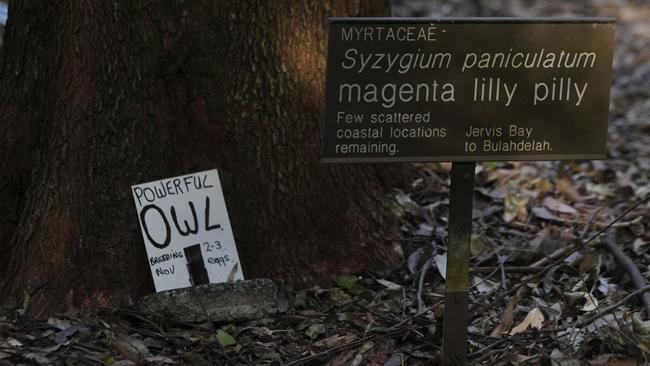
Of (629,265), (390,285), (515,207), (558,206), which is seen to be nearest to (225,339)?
(390,285)

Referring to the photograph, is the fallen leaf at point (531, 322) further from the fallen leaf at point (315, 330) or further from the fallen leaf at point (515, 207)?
the fallen leaf at point (515, 207)

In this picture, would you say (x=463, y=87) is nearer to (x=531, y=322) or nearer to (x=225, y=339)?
(x=531, y=322)

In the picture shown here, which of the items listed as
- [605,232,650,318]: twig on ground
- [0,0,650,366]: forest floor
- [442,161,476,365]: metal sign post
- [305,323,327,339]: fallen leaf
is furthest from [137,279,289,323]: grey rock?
[605,232,650,318]: twig on ground

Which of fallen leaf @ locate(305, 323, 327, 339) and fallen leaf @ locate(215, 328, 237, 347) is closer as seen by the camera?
fallen leaf @ locate(215, 328, 237, 347)

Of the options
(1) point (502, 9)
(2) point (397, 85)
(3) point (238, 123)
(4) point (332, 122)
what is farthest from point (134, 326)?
(1) point (502, 9)

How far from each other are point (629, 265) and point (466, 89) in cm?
Result: 143

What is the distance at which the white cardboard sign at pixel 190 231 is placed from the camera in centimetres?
352

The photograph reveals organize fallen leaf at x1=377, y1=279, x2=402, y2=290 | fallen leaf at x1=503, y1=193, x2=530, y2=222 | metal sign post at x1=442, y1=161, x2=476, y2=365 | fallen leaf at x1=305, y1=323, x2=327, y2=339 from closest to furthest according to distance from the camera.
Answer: metal sign post at x1=442, y1=161, x2=476, y2=365, fallen leaf at x1=305, y1=323, x2=327, y2=339, fallen leaf at x1=377, y1=279, x2=402, y2=290, fallen leaf at x1=503, y1=193, x2=530, y2=222

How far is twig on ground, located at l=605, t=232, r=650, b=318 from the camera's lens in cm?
340

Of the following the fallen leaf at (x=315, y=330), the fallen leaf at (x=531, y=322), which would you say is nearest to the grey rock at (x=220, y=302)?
the fallen leaf at (x=315, y=330)

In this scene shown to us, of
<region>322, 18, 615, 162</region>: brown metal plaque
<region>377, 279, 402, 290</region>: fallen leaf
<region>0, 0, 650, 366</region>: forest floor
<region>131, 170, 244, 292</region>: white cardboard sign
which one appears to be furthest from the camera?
<region>377, 279, 402, 290</region>: fallen leaf

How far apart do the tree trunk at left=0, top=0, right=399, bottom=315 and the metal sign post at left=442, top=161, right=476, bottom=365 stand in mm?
905

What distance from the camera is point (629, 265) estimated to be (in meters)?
3.75

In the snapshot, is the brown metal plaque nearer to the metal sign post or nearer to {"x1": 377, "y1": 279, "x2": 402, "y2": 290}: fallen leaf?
the metal sign post
